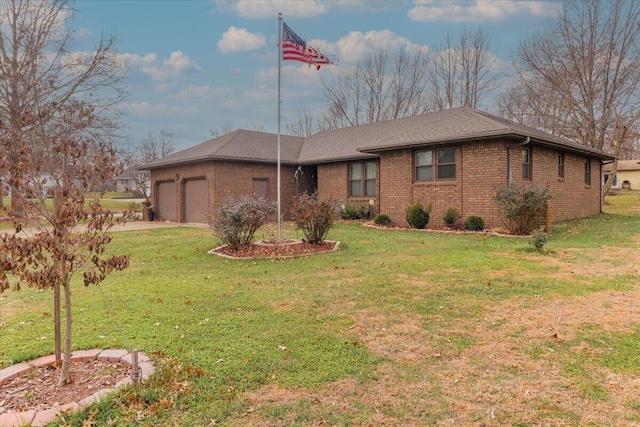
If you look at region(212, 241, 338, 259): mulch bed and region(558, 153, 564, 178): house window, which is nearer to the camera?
region(212, 241, 338, 259): mulch bed

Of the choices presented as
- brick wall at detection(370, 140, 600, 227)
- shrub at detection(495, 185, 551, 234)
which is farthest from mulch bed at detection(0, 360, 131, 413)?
brick wall at detection(370, 140, 600, 227)

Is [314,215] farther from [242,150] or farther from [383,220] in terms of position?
[242,150]

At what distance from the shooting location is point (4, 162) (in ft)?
8.96

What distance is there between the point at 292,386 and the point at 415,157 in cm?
1257

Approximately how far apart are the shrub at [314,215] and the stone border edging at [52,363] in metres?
6.27

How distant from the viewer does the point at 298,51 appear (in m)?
10.3

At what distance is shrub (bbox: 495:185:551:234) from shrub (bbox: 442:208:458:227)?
177cm

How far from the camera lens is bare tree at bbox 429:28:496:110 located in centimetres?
3272

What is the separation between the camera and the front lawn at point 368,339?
8.79 feet

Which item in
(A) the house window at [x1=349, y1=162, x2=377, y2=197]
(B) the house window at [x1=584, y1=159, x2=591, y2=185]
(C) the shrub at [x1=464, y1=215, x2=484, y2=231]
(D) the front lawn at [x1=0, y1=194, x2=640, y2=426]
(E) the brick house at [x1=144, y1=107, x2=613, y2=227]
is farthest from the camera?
(A) the house window at [x1=349, y1=162, x2=377, y2=197]

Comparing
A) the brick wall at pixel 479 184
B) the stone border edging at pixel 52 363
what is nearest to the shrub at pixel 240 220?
the stone border edging at pixel 52 363

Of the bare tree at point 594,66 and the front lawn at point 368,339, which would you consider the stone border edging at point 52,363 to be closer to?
the front lawn at point 368,339

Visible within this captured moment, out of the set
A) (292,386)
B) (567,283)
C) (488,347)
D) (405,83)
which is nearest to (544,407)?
(488,347)

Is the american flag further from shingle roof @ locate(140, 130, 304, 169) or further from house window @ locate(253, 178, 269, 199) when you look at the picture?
house window @ locate(253, 178, 269, 199)
